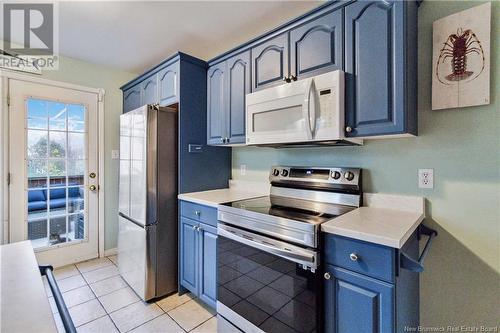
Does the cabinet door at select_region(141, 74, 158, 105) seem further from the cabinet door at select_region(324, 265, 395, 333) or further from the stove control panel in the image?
the cabinet door at select_region(324, 265, 395, 333)

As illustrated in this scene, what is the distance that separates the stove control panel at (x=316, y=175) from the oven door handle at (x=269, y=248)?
2.16 feet

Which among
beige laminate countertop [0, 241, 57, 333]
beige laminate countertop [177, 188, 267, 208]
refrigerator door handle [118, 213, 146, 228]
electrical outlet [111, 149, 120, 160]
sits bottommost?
refrigerator door handle [118, 213, 146, 228]

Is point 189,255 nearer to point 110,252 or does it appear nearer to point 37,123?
point 110,252

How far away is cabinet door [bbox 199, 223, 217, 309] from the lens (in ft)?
5.92

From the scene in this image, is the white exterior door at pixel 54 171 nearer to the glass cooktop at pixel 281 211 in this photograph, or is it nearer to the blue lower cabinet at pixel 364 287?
the glass cooktop at pixel 281 211

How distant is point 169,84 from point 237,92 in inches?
27.7

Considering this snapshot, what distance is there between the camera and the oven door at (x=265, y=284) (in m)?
1.19

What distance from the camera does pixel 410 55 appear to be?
1290mm

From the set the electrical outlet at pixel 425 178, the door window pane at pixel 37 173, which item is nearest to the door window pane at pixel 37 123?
the door window pane at pixel 37 173

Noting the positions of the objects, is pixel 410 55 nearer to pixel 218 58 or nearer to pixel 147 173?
pixel 218 58

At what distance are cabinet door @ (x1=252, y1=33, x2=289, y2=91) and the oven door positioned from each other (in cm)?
109

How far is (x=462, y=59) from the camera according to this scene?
1.30m

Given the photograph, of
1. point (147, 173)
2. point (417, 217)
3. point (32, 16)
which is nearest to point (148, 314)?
point (147, 173)

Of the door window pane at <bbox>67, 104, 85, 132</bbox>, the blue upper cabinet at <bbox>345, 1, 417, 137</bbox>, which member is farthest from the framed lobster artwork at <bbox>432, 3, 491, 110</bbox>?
the door window pane at <bbox>67, 104, 85, 132</bbox>
